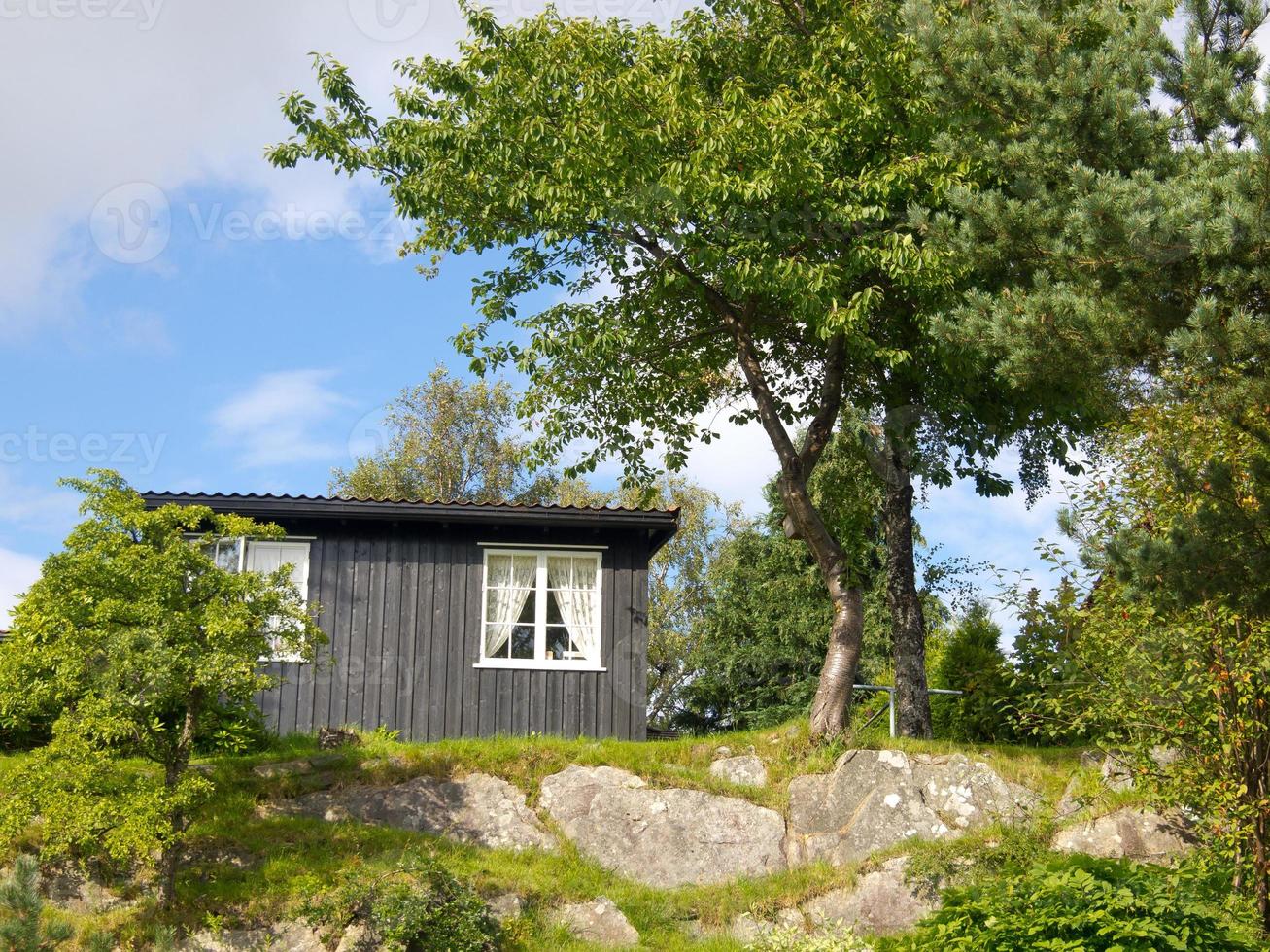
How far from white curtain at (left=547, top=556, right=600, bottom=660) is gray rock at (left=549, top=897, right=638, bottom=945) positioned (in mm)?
4656

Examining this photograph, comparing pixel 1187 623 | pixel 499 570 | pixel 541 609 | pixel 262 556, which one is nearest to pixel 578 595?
pixel 541 609

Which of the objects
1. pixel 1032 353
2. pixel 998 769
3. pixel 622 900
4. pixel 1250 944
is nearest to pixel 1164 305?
pixel 1032 353

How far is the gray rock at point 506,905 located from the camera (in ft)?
39.2

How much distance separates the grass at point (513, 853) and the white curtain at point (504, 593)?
1.65 metres

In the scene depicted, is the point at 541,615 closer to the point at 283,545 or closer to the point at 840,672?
the point at 283,545

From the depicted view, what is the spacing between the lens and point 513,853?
1332 cm

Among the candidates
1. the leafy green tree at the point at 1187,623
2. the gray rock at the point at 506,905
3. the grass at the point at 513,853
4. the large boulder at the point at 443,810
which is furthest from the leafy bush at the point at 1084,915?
the large boulder at the point at 443,810

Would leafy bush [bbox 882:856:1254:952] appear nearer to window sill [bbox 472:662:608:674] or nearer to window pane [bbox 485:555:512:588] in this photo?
window sill [bbox 472:662:608:674]

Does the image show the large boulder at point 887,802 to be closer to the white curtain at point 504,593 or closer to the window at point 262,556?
the white curtain at point 504,593

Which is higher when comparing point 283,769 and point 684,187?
point 684,187

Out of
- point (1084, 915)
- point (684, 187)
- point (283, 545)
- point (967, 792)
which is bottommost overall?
point (1084, 915)

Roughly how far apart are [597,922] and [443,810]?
268cm

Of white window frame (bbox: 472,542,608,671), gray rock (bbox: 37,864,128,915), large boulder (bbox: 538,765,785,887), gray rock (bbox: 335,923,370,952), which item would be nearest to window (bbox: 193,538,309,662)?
white window frame (bbox: 472,542,608,671)

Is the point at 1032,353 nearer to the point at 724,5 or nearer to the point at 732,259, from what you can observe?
the point at 732,259
